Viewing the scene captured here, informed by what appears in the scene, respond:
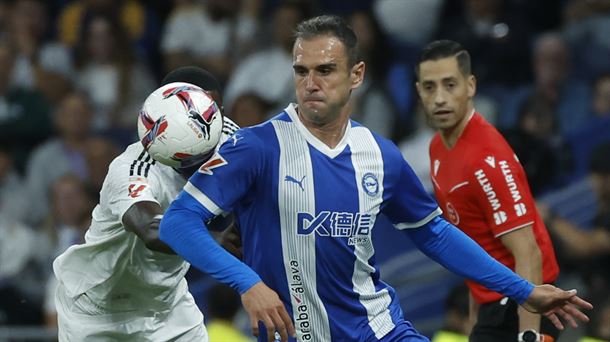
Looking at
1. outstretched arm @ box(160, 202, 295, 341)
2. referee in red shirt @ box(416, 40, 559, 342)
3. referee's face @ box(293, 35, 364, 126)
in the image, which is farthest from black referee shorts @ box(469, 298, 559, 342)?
outstretched arm @ box(160, 202, 295, 341)

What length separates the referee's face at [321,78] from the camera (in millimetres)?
5453

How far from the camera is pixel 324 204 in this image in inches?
214

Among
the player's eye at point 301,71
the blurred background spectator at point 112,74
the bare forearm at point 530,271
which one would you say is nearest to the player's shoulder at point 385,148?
the player's eye at point 301,71

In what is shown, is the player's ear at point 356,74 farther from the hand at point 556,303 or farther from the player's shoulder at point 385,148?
the hand at point 556,303

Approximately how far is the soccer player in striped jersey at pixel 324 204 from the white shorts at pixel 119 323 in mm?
1329

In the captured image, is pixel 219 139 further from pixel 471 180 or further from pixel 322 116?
pixel 471 180

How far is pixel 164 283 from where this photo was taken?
6566mm

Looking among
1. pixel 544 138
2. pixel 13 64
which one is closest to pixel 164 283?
pixel 544 138

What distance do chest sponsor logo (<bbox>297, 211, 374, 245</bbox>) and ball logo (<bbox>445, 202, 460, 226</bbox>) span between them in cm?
128

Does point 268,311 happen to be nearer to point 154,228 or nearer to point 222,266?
point 222,266

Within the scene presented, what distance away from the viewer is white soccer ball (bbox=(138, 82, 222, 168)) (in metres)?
5.81

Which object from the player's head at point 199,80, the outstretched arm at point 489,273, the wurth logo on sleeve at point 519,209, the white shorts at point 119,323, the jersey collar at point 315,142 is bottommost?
the white shorts at point 119,323

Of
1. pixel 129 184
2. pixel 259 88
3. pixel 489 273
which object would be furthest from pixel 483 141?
pixel 259 88

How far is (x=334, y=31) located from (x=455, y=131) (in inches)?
60.1
